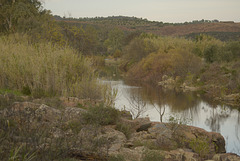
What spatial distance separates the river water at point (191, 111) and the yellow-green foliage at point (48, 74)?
1.06m

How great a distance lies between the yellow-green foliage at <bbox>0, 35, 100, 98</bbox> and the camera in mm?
9781

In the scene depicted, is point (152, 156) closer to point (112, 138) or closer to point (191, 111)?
point (112, 138)

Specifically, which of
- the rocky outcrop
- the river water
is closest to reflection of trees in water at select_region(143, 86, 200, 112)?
the river water

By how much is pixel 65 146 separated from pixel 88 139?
0.91m

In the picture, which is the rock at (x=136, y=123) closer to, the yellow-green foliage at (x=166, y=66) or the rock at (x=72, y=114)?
the rock at (x=72, y=114)

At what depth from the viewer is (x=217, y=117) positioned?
531 inches

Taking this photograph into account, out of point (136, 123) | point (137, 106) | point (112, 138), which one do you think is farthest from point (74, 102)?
point (137, 106)

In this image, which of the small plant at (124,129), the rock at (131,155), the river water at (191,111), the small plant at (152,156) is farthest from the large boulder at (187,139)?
the small plant at (152,156)

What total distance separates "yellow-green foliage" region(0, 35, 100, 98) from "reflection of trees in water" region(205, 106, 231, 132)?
5.42 metres

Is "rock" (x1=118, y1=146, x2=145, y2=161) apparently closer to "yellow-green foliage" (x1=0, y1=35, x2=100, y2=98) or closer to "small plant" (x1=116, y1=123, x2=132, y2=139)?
"small plant" (x1=116, y1=123, x2=132, y2=139)

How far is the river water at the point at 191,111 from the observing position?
1105 cm

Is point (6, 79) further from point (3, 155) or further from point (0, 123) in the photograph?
point (3, 155)

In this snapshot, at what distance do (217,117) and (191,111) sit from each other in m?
1.42

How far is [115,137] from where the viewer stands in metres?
6.18
